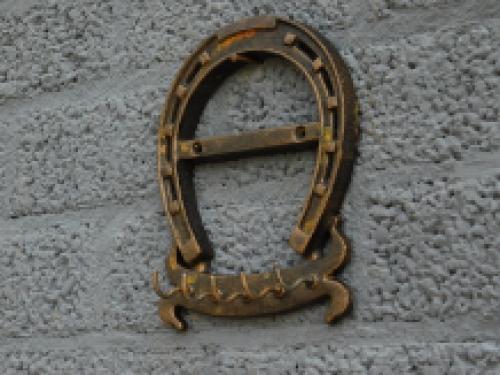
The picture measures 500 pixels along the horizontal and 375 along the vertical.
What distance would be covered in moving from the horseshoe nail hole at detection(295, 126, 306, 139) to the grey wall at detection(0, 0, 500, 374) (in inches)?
1.1

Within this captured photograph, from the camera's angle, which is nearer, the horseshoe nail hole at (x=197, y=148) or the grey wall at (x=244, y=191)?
the grey wall at (x=244, y=191)

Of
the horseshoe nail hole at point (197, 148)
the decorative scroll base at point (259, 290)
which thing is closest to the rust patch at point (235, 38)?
the horseshoe nail hole at point (197, 148)

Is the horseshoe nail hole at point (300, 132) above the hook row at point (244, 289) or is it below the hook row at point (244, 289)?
above

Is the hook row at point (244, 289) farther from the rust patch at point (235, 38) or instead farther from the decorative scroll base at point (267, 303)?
the rust patch at point (235, 38)

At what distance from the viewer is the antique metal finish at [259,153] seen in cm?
78

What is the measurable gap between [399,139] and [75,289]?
0.45m

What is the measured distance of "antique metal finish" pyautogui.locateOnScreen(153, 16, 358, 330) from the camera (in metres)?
0.78

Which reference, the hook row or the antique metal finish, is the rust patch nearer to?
the antique metal finish

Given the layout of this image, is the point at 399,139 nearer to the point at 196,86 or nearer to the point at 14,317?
the point at 196,86

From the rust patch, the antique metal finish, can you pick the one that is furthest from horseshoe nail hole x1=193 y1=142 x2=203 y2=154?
the rust patch

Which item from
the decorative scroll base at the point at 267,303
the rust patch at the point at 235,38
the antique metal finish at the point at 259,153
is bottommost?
the decorative scroll base at the point at 267,303

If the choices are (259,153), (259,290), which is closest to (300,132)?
(259,153)

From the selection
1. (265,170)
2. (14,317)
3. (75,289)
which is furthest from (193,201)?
(14,317)

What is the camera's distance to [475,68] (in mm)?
732
